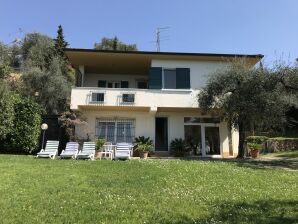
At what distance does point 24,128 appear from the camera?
23.9 meters

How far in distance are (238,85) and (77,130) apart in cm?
1128

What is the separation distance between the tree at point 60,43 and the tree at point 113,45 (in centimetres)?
729

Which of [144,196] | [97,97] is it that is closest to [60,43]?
[97,97]

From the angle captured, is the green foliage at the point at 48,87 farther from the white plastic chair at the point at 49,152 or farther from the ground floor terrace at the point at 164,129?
the white plastic chair at the point at 49,152

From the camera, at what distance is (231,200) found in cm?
965

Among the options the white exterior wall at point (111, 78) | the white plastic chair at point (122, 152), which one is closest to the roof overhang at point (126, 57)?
the white exterior wall at point (111, 78)

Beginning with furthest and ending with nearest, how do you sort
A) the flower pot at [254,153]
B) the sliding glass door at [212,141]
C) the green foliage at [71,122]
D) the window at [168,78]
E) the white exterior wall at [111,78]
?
the white exterior wall at [111,78]
the sliding glass door at [212,141]
the window at [168,78]
the green foliage at [71,122]
the flower pot at [254,153]

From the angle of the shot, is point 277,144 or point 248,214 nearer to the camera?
point 248,214

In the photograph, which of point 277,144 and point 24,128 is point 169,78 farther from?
point 277,144

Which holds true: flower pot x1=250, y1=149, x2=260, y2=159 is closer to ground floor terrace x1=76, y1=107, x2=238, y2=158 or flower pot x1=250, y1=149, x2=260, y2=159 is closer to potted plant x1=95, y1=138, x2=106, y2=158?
ground floor terrace x1=76, y1=107, x2=238, y2=158

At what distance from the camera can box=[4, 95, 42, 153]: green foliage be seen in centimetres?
2383

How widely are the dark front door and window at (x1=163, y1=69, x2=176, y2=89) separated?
2.38m

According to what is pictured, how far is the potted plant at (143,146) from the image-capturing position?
80.2 ft

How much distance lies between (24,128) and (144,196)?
1594cm
